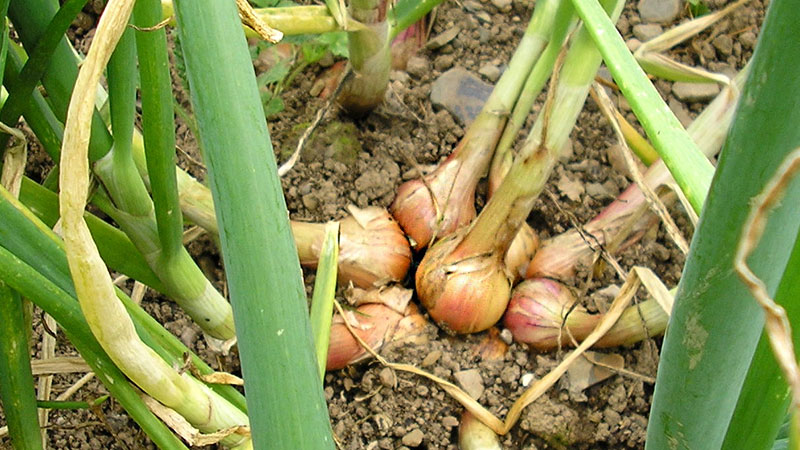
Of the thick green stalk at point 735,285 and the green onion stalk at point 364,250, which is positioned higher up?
the thick green stalk at point 735,285

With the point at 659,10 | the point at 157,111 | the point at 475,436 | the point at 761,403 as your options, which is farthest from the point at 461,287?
the point at 659,10

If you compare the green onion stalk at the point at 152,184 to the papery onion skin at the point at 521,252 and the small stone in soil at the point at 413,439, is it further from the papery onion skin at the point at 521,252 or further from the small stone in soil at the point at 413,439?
the papery onion skin at the point at 521,252

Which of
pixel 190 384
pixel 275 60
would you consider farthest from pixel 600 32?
pixel 275 60

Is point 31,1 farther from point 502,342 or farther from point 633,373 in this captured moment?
point 633,373

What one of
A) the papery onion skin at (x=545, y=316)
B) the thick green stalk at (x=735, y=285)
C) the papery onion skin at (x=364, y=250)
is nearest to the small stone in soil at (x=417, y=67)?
the papery onion skin at (x=364, y=250)

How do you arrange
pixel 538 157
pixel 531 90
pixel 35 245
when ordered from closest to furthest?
pixel 35 245
pixel 538 157
pixel 531 90

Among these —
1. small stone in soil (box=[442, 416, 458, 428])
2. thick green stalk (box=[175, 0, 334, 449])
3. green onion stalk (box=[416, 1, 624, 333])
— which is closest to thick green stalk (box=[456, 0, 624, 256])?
green onion stalk (box=[416, 1, 624, 333])

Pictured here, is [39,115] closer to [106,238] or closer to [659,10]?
[106,238]

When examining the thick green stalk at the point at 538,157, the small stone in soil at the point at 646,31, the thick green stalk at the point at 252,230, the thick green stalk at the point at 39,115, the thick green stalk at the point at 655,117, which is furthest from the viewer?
the small stone in soil at the point at 646,31
